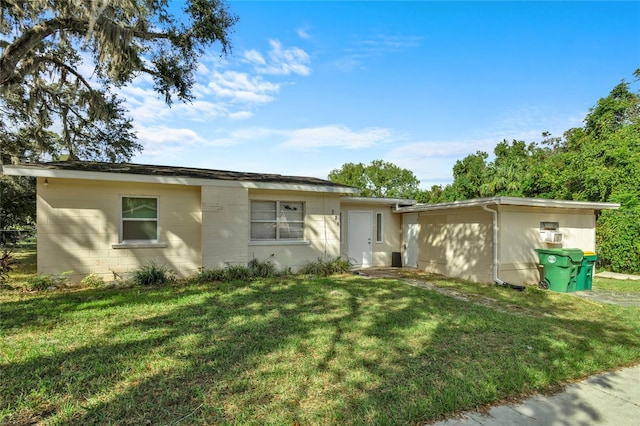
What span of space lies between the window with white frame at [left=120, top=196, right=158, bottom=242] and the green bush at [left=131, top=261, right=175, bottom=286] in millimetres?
829

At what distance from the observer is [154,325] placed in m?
4.77

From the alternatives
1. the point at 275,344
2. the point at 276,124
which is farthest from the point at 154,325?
the point at 276,124

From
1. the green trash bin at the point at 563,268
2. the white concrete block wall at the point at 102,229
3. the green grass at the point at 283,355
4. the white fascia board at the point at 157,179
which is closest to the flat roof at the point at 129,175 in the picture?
the white fascia board at the point at 157,179

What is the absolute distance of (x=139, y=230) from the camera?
28.9 feet

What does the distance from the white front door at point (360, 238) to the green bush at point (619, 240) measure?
333 inches

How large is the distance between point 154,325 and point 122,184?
5284 mm

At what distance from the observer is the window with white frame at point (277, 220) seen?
1005 cm

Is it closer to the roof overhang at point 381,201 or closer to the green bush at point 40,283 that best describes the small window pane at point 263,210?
the roof overhang at point 381,201

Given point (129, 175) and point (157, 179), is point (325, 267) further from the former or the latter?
point (129, 175)

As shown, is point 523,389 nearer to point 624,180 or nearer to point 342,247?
point 342,247

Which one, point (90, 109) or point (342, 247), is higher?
point (90, 109)

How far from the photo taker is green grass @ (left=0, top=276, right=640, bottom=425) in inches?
107

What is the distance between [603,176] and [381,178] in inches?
1123

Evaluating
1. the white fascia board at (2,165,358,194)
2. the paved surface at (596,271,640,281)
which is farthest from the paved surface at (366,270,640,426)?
the paved surface at (596,271,640,281)
